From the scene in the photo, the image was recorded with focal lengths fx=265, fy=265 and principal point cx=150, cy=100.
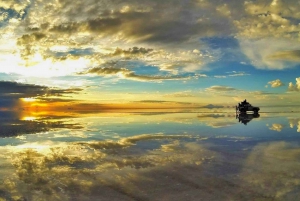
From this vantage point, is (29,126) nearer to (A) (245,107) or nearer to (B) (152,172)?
(B) (152,172)

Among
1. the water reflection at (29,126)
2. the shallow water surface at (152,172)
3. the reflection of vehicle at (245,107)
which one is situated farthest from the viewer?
the reflection of vehicle at (245,107)

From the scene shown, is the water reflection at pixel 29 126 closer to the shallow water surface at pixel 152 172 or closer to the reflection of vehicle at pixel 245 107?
the shallow water surface at pixel 152 172

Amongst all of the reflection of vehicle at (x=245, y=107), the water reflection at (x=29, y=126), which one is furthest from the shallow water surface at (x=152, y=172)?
the reflection of vehicle at (x=245, y=107)

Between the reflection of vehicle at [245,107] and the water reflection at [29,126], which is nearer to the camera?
the water reflection at [29,126]

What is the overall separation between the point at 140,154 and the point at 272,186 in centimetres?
736

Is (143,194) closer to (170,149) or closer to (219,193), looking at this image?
(219,193)

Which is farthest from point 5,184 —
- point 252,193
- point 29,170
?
point 252,193

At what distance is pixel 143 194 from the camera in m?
7.94

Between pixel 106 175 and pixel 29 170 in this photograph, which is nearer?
pixel 106 175

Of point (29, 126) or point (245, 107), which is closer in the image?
point (29, 126)

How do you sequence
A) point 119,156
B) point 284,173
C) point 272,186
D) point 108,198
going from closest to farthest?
1. point 108,198
2. point 272,186
3. point 284,173
4. point 119,156

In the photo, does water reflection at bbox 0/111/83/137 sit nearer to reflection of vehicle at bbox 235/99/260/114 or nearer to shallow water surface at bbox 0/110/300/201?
shallow water surface at bbox 0/110/300/201

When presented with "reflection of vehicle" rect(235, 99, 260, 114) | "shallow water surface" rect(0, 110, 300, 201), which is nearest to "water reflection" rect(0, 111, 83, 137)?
"shallow water surface" rect(0, 110, 300, 201)

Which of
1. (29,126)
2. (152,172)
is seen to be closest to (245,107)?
(29,126)
